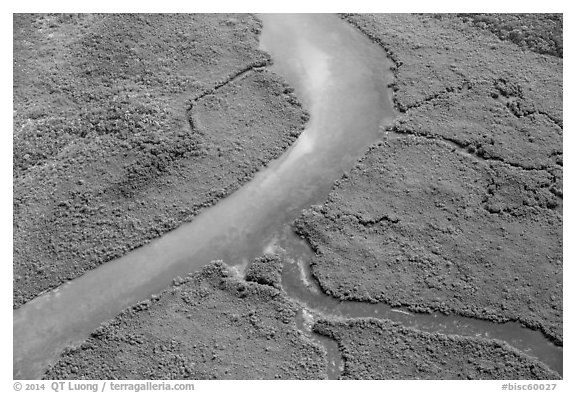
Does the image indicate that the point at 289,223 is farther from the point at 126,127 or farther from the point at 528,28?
the point at 528,28

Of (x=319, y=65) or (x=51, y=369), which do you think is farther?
(x=319, y=65)

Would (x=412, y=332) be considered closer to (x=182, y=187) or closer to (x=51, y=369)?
(x=182, y=187)

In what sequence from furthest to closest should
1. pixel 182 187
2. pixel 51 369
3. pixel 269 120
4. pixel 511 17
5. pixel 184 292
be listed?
pixel 511 17, pixel 269 120, pixel 182 187, pixel 184 292, pixel 51 369

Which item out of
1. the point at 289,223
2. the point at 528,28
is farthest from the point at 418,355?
the point at 528,28

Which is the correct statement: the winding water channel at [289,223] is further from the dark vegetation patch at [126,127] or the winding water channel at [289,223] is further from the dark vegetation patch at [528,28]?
the dark vegetation patch at [528,28]

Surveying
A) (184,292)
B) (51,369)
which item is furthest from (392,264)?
(51,369)

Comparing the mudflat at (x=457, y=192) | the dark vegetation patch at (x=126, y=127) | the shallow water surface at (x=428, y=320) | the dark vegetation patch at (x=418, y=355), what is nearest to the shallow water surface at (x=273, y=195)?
the dark vegetation patch at (x=126, y=127)

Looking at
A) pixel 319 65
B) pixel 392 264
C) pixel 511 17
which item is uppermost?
pixel 511 17
